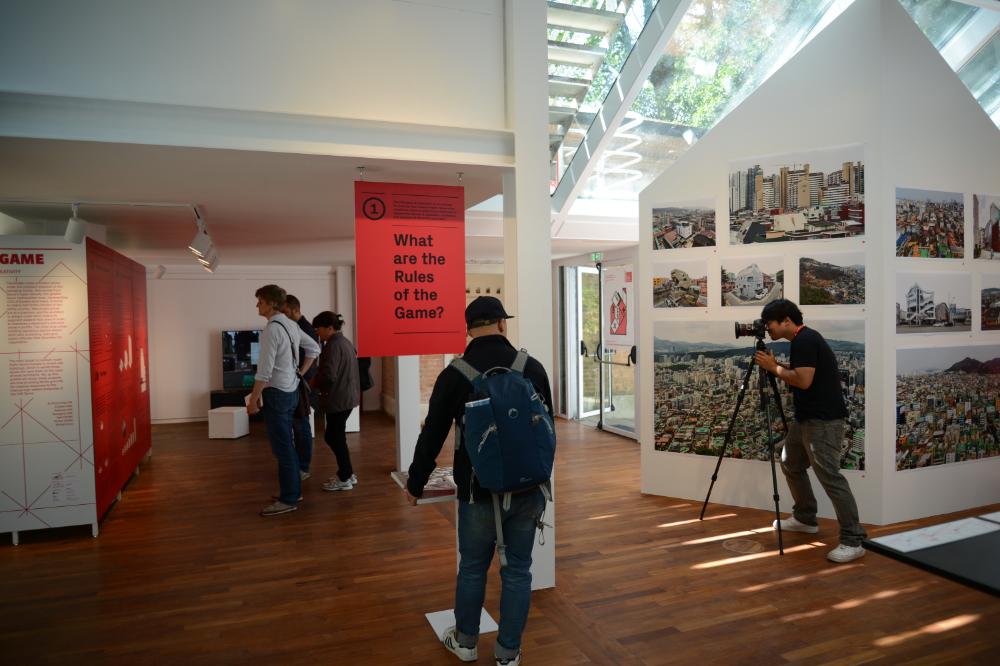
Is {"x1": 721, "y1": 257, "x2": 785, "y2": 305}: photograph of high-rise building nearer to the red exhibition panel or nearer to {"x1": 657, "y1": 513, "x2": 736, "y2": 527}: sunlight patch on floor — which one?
{"x1": 657, "y1": 513, "x2": 736, "y2": 527}: sunlight patch on floor

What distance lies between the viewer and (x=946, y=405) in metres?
5.15

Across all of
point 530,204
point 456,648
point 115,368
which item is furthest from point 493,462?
point 115,368

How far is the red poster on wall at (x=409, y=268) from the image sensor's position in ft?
12.6

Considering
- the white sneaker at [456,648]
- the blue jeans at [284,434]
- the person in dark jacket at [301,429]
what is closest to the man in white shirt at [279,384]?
the blue jeans at [284,434]

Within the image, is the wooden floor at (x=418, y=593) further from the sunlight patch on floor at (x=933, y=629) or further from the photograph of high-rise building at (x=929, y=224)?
the photograph of high-rise building at (x=929, y=224)

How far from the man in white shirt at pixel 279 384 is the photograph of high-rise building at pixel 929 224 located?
4900mm

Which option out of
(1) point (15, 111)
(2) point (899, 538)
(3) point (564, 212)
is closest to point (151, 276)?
(3) point (564, 212)

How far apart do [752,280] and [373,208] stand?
128 inches

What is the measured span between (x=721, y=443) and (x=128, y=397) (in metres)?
5.81

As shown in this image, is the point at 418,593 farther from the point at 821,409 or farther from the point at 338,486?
the point at 821,409

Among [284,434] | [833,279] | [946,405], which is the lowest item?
[284,434]

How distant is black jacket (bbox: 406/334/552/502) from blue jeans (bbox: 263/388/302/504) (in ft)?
9.27

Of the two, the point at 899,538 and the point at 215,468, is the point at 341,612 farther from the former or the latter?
the point at 215,468

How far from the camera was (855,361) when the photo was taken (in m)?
4.93
